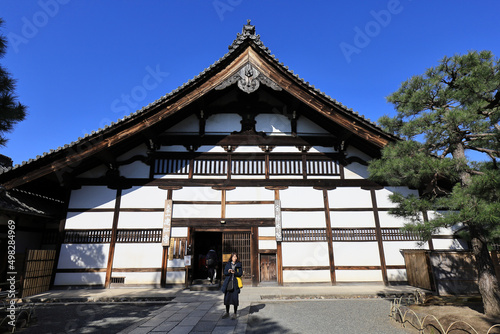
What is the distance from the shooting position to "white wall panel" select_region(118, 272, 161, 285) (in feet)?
30.5

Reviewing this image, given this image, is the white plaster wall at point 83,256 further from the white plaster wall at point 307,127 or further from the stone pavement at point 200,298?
the white plaster wall at point 307,127

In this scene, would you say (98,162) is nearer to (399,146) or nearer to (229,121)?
(229,121)

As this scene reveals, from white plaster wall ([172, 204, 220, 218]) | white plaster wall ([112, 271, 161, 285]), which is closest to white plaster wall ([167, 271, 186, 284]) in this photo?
white plaster wall ([112, 271, 161, 285])

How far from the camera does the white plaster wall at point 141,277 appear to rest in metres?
9.29

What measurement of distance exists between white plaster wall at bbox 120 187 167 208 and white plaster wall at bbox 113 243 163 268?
1482mm

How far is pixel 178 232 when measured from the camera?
9.75m

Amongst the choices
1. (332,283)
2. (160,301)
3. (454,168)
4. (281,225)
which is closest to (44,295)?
(160,301)

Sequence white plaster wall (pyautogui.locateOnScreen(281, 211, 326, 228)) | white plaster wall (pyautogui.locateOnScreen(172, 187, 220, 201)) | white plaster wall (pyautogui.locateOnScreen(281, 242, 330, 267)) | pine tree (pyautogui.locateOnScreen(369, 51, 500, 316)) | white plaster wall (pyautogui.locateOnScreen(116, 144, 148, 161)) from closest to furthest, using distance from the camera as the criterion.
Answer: pine tree (pyautogui.locateOnScreen(369, 51, 500, 316)), white plaster wall (pyautogui.locateOnScreen(281, 242, 330, 267)), white plaster wall (pyautogui.locateOnScreen(281, 211, 326, 228)), white plaster wall (pyautogui.locateOnScreen(172, 187, 220, 201)), white plaster wall (pyautogui.locateOnScreen(116, 144, 148, 161))

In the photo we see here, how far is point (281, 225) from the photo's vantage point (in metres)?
9.90

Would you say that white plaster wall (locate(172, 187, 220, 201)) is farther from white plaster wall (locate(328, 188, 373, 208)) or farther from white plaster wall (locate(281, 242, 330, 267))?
white plaster wall (locate(328, 188, 373, 208))

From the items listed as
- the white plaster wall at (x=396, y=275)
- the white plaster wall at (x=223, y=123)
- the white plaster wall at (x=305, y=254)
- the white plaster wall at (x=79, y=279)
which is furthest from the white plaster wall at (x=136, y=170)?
the white plaster wall at (x=396, y=275)

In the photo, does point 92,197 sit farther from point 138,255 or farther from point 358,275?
point 358,275

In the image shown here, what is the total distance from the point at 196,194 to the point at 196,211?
683 mm

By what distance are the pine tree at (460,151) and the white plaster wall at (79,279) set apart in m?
10.2
